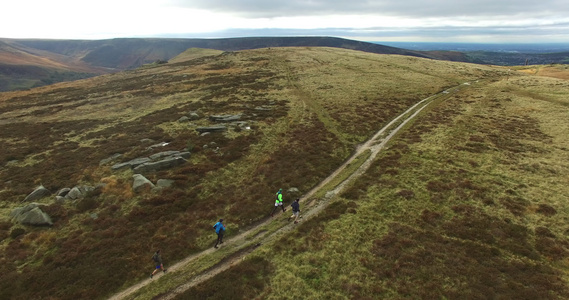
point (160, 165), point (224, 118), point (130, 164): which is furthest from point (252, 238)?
point (224, 118)

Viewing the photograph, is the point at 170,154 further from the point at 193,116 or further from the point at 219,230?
the point at 219,230

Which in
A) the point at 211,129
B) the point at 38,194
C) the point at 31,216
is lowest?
the point at 31,216

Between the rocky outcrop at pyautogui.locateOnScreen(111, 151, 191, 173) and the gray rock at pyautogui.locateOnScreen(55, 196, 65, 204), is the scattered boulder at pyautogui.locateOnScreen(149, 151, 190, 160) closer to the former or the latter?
the rocky outcrop at pyautogui.locateOnScreen(111, 151, 191, 173)

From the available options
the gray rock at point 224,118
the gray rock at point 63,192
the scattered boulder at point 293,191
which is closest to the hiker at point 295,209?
the scattered boulder at point 293,191

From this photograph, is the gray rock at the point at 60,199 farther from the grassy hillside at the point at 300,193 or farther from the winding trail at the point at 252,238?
the winding trail at the point at 252,238

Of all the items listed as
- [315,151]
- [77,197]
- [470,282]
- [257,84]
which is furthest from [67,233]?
[257,84]
